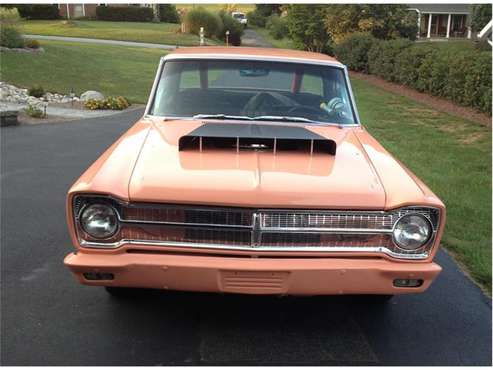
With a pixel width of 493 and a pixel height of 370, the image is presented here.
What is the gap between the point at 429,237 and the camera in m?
3.16

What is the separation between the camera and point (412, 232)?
3150 mm

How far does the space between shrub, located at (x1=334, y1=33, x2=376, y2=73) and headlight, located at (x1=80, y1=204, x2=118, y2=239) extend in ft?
69.9

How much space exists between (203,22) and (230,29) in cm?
235

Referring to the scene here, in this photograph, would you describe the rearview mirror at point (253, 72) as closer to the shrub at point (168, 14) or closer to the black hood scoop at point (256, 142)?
the black hood scoop at point (256, 142)

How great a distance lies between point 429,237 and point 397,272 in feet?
0.95

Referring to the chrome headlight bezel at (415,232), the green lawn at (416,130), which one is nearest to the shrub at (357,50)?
the green lawn at (416,130)

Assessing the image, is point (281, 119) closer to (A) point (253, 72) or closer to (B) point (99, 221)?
(A) point (253, 72)

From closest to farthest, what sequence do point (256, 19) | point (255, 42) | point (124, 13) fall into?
point (255, 42) < point (124, 13) < point (256, 19)

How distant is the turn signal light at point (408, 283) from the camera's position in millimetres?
3152

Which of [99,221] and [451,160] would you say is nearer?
[99,221]

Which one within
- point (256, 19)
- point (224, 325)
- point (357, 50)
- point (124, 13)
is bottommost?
point (224, 325)

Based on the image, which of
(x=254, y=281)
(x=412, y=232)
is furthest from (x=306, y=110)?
(x=254, y=281)

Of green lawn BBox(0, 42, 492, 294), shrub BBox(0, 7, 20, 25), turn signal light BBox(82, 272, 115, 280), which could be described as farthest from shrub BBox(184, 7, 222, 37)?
turn signal light BBox(82, 272, 115, 280)

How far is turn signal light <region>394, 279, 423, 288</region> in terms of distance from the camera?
3152 mm
